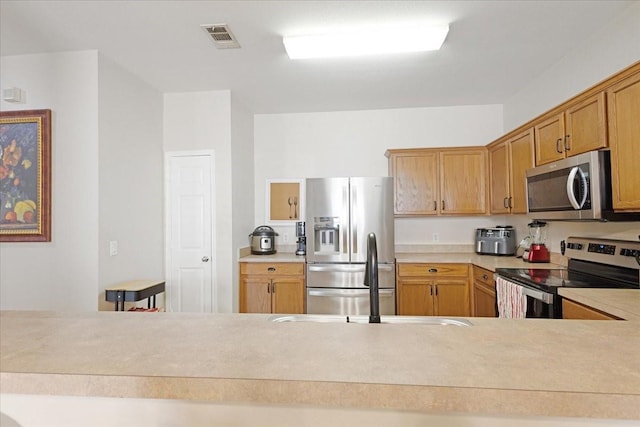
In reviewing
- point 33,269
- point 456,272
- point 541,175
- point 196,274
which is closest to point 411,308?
point 456,272

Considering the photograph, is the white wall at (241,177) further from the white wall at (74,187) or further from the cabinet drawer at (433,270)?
the cabinet drawer at (433,270)

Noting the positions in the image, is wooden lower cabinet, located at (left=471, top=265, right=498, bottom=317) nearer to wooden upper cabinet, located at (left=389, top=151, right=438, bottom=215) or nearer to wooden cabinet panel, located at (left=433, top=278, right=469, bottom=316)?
wooden cabinet panel, located at (left=433, top=278, right=469, bottom=316)

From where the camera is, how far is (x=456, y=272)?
3.41 metres

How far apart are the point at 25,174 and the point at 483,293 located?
406cm

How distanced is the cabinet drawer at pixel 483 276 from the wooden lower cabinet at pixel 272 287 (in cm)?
176

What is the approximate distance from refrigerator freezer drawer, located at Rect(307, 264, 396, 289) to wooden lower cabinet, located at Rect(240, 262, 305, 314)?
0.47 feet

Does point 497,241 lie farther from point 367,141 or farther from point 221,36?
point 221,36

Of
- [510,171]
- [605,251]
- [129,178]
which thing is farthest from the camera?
[510,171]

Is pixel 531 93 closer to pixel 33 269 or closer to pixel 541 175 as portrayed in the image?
pixel 541 175

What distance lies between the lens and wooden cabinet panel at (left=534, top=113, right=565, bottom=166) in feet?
7.89

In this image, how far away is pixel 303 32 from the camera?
2.44 meters

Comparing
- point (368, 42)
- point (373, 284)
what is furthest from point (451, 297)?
point (373, 284)

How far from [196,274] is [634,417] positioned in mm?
3538

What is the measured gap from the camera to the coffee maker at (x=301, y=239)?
12.9 feet
